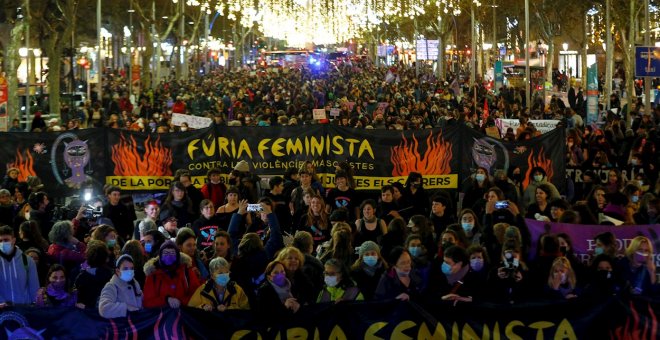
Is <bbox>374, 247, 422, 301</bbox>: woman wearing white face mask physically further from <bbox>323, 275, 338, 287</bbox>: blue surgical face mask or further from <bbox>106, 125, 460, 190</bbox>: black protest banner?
<bbox>106, 125, 460, 190</bbox>: black protest banner

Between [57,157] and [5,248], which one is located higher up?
[57,157]

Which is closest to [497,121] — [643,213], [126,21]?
[643,213]

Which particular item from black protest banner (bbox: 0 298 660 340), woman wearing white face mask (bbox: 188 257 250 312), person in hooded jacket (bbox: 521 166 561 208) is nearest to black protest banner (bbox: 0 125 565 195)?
person in hooded jacket (bbox: 521 166 561 208)

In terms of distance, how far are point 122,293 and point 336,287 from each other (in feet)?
5.89

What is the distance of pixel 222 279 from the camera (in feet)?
32.0

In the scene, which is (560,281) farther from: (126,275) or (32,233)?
A: (32,233)

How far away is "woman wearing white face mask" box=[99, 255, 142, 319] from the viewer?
30.6 feet

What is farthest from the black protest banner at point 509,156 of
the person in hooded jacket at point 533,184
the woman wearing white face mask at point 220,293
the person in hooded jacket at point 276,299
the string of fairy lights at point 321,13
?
the string of fairy lights at point 321,13

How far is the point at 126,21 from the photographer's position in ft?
238

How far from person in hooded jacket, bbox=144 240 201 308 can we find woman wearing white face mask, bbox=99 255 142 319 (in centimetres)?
18

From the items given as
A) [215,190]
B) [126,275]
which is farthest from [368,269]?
[215,190]

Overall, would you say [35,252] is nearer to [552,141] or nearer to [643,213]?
[643,213]

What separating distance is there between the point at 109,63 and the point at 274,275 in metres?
95.8

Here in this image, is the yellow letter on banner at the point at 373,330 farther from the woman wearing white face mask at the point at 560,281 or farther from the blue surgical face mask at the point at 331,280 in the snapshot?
the woman wearing white face mask at the point at 560,281
